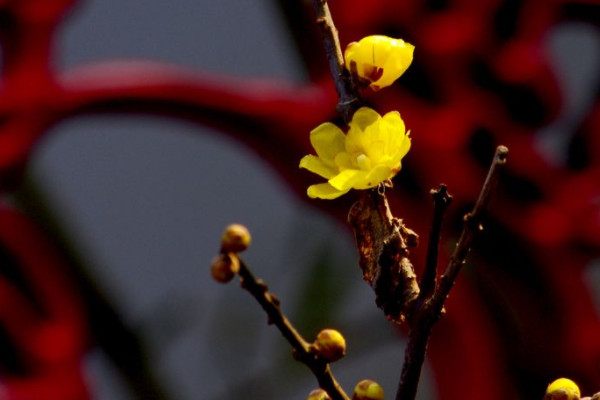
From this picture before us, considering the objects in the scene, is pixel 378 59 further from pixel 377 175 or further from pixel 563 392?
pixel 563 392

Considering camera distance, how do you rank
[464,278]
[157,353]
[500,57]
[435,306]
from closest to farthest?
1. [435,306]
2. [500,57]
3. [464,278]
4. [157,353]

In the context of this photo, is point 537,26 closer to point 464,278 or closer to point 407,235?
point 464,278

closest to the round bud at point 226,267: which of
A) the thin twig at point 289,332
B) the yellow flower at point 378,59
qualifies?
the thin twig at point 289,332

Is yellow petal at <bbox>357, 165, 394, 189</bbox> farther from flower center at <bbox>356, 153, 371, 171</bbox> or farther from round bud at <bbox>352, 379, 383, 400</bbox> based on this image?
round bud at <bbox>352, 379, 383, 400</bbox>

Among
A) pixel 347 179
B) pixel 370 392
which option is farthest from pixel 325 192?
pixel 370 392

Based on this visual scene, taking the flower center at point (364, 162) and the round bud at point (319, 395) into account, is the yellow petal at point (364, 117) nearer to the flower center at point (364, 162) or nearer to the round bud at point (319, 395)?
the flower center at point (364, 162)

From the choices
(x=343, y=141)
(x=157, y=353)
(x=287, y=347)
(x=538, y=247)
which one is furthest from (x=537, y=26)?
(x=343, y=141)

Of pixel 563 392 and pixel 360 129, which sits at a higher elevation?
pixel 360 129
